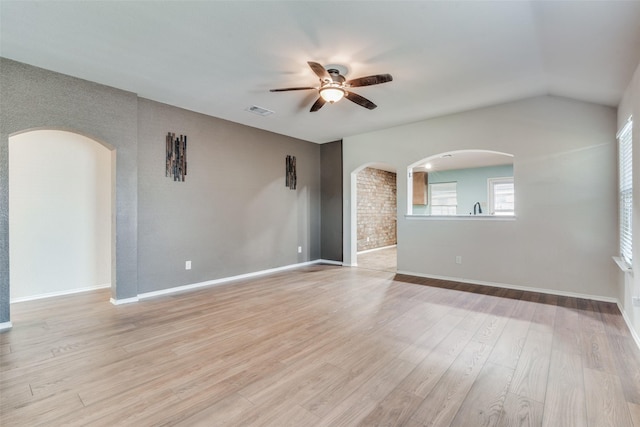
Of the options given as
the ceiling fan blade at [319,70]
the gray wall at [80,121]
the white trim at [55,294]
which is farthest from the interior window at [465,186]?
the white trim at [55,294]

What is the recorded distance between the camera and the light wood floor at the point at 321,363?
173 centimetres

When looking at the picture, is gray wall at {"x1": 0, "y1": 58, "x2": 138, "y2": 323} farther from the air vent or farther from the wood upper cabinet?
the wood upper cabinet

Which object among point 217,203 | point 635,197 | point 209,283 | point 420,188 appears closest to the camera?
point 635,197

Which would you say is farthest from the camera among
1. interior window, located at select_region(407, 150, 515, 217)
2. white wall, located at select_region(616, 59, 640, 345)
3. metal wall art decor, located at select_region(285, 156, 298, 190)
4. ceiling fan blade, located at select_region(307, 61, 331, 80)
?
interior window, located at select_region(407, 150, 515, 217)

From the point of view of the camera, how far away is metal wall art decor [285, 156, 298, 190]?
20.0 feet

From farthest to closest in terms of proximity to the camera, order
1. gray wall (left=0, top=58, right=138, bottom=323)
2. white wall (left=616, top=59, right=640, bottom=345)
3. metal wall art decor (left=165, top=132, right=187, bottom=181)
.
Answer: metal wall art decor (left=165, top=132, right=187, bottom=181)
gray wall (left=0, top=58, right=138, bottom=323)
white wall (left=616, top=59, right=640, bottom=345)

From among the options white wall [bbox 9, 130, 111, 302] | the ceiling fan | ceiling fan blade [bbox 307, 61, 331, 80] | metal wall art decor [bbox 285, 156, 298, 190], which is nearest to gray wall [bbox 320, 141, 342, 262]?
metal wall art decor [bbox 285, 156, 298, 190]

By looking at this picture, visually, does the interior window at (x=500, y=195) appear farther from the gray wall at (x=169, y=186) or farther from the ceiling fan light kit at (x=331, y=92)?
the ceiling fan light kit at (x=331, y=92)

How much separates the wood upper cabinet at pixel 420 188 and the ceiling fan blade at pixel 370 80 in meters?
7.19

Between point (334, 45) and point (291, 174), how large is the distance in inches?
140

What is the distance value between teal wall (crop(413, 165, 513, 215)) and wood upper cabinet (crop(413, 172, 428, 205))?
561 millimetres

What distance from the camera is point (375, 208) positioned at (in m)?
8.96

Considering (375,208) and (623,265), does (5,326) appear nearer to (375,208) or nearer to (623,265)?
(623,265)

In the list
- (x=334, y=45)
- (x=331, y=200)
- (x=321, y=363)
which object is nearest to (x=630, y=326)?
(x=321, y=363)
